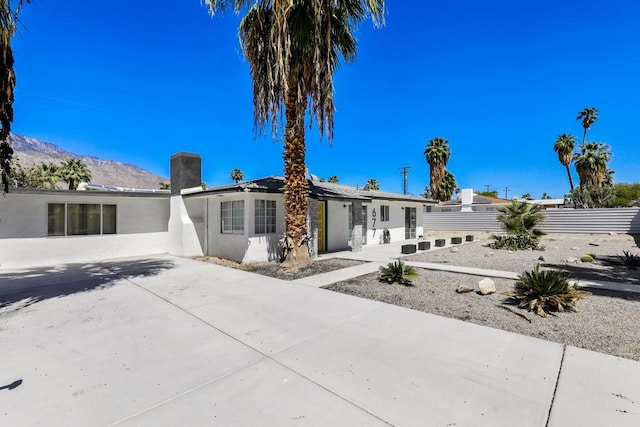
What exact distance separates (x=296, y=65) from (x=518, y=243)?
1363cm

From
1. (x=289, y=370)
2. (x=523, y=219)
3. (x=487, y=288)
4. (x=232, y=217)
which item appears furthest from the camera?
(x=523, y=219)

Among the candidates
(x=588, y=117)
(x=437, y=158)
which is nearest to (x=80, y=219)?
(x=437, y=158)

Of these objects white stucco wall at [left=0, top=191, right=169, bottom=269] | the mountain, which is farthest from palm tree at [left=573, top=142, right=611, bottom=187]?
the mountain

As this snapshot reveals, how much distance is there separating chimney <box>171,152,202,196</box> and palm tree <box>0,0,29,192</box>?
706cm

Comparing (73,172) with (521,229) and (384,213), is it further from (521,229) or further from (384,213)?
(521,229)

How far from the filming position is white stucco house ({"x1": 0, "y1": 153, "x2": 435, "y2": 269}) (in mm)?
10945

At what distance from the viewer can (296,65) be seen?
9.49 meters

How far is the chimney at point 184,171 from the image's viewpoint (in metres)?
13.5

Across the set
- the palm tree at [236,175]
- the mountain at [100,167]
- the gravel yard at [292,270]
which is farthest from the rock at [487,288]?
the mountain at [100,167]

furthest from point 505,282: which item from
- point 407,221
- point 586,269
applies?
point 407,221

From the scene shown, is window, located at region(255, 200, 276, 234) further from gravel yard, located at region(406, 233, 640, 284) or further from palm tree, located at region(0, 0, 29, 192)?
palm tree, located at region(0, 0, 29, 192)

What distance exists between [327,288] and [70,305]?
549 centimetres

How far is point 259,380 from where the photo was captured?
Result: 3.20m

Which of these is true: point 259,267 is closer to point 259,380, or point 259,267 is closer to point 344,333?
point 344,333
